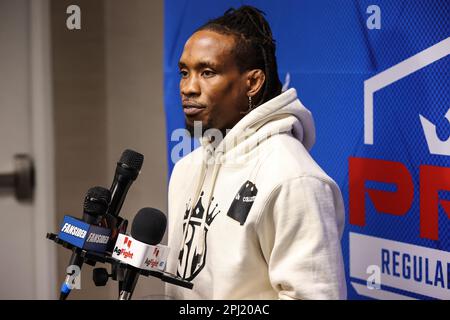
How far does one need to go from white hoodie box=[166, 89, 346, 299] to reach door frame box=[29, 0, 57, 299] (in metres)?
1.63

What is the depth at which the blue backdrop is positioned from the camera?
182cm

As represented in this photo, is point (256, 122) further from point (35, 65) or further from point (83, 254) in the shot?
point (35, 65)

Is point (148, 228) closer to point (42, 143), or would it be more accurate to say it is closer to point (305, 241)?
point (305, 241)

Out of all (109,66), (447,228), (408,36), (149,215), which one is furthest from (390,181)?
(109,66)

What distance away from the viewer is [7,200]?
3.48m

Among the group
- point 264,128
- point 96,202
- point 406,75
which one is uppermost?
point 406,75

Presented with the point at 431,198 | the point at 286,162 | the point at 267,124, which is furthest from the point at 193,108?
the point at 431,198

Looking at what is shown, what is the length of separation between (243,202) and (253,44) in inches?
13.6

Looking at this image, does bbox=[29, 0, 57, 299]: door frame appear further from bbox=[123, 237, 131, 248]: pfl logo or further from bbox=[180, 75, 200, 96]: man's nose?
bbox=[123, 237, 131, 248]: pfl logo

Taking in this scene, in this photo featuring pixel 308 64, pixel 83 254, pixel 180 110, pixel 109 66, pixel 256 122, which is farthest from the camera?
pixel 109 66

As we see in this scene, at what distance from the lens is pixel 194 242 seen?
6.01ft

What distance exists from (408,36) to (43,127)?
1917 mm

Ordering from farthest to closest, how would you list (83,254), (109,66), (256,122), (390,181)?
(109,66)
(390,181)
(256,122)
(83,254)

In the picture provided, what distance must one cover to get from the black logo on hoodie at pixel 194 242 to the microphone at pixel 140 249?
18 cm
